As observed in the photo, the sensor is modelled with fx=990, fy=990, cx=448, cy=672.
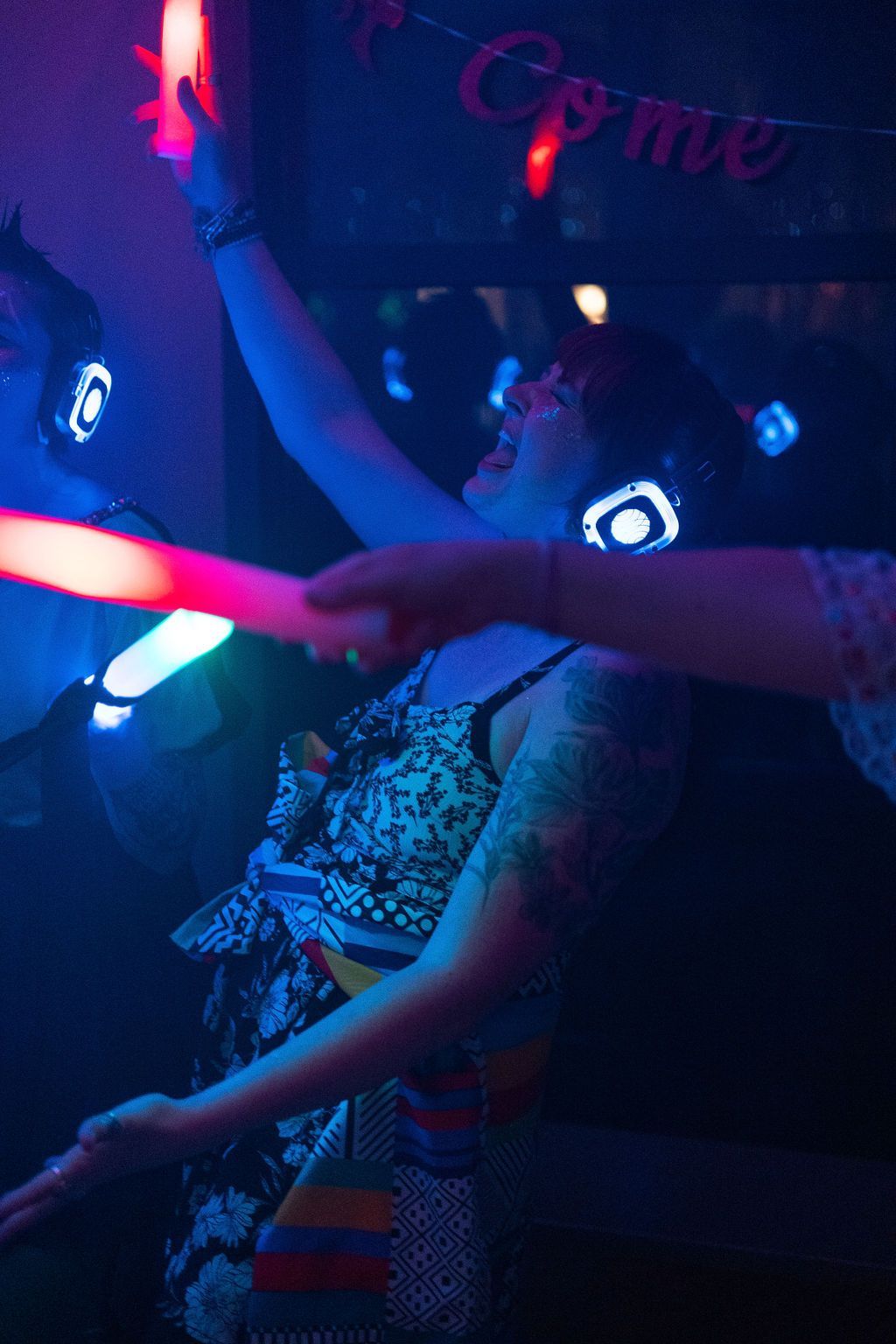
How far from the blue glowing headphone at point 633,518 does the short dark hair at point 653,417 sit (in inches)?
0.8

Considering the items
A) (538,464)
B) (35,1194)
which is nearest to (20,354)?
(538,464)

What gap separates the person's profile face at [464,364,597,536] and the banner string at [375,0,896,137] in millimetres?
836

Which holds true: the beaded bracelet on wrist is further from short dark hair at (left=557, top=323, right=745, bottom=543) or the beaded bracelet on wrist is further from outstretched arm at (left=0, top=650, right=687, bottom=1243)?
outstretched arm at (left=0, top=650, right=687, bottom=1243)

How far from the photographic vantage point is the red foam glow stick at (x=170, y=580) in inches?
28.3

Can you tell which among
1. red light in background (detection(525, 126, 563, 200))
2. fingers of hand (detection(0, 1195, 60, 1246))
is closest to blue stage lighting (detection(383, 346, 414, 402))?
red light in background (detection(525, 126, 563, 200))

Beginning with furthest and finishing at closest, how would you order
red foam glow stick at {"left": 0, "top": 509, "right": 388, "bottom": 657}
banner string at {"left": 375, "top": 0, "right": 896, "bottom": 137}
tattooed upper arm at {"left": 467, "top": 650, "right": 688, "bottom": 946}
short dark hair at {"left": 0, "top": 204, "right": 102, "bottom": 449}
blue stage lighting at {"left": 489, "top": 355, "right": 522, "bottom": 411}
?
blue stage lighting at {"left": 489, "top": 355, "right": 522, "bottom": 411} < banner string at {"left": 375, "top": 0, "right": 896, "bottom": 137} < short dark hair at {"left": 0, "top": 204, "right": 102, "bottom": 449} < tattooed upper arm at {"left": 467, "top": 650, "right": 688, "bottom": 946} < red foam glow stick at {"left": 0, "top": 509, "right": 388, "bottom": 657}

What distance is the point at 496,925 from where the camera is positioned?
1.09 m

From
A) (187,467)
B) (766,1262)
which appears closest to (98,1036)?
(187,467)

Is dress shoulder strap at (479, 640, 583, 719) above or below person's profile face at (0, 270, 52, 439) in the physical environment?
below

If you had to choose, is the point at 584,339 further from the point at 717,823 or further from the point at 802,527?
the point at 717,823

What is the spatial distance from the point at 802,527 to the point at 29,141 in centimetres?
175

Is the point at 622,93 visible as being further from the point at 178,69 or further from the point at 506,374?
the point at 178,69

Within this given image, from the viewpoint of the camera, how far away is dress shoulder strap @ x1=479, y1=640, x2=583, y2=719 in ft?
4.13

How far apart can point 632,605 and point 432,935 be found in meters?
0.58
